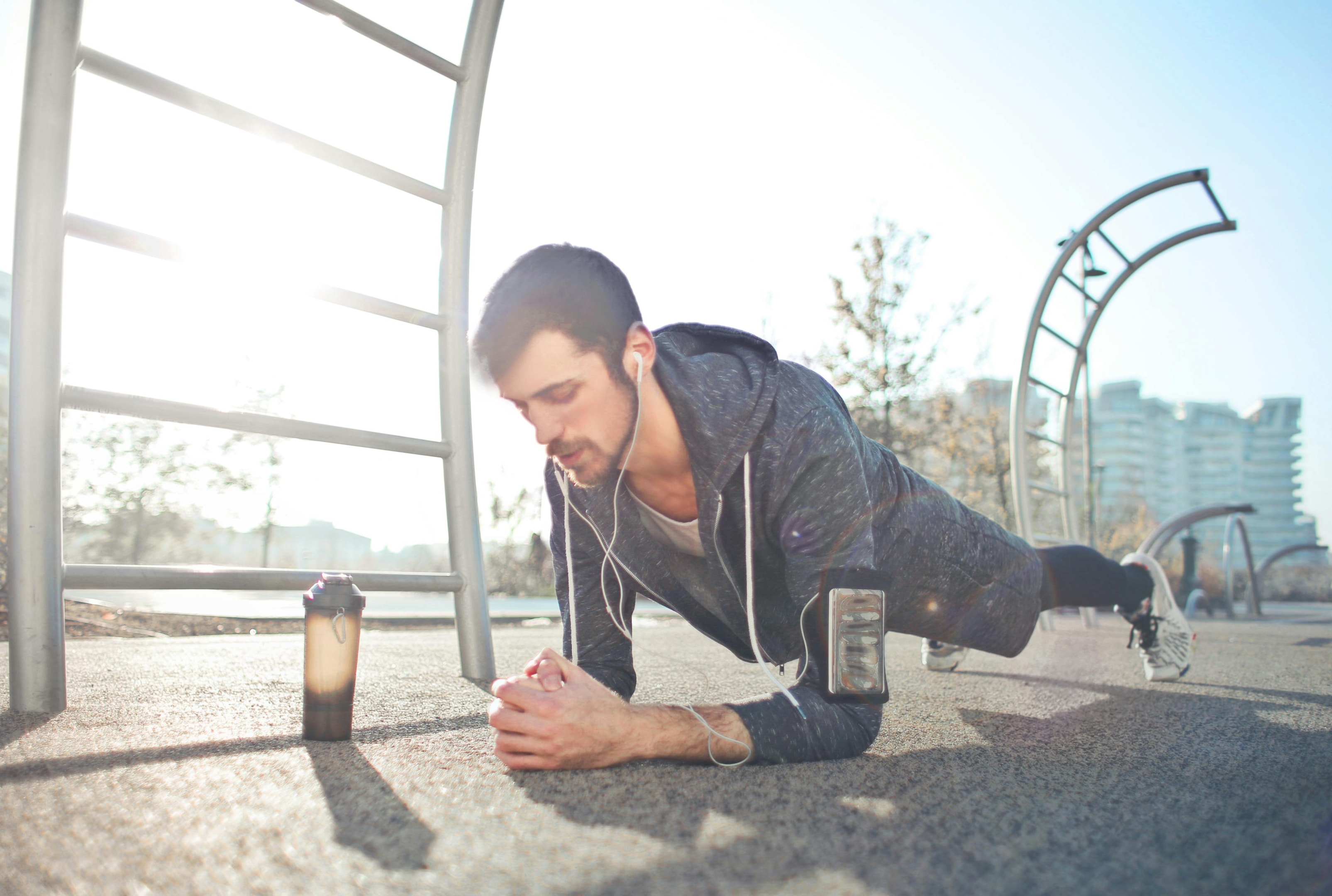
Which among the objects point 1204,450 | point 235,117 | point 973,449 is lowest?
point 235,117

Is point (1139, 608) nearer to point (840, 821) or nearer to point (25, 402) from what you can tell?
point (840, 821)

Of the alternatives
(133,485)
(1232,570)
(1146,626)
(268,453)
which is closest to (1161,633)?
(1146,626)

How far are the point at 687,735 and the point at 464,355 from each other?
1.18 m

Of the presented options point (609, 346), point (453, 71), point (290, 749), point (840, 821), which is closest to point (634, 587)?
point (609, 346)

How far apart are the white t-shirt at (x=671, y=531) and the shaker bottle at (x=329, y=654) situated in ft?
2.02

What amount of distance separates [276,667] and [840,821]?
1.76 m

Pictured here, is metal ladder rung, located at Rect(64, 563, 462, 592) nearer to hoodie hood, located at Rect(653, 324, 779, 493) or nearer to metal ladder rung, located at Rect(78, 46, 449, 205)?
hoodie hood, located at Rect(653, 324, 779, 493)

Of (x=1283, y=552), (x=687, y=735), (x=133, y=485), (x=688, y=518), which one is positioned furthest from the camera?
(x=1283, y=552)

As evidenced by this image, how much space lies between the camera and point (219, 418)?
1470 mm

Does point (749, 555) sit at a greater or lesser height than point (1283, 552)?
greater

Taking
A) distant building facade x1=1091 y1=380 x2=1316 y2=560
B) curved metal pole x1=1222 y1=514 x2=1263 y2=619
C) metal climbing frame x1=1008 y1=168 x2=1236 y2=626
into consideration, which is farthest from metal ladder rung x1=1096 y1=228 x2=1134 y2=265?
distant building facade x1=1091 y1=380 x2=1316 y2=560

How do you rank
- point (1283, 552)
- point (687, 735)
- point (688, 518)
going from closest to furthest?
1. point (687, 735)
2. point (688, 518)
3. point (1283, 552)

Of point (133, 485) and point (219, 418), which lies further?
point (133, 485)

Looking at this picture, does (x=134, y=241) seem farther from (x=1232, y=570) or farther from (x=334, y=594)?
(x=1232, y=570)
